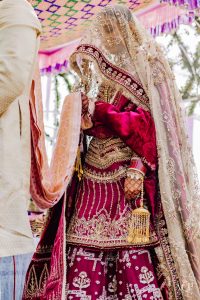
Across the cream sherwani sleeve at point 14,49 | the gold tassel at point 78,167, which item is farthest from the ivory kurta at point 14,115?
the gold tassel at point 78,167

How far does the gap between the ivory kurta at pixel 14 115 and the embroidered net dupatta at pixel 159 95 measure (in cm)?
101

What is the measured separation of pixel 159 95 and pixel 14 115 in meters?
1.15

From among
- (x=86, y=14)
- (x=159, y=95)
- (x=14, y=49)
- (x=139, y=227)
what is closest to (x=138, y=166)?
(x=139, y=227)

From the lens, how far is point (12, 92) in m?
1.99

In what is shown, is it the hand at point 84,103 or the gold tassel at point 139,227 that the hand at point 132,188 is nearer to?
the gold tassel at point 139,227

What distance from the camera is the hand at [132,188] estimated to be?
2.84m

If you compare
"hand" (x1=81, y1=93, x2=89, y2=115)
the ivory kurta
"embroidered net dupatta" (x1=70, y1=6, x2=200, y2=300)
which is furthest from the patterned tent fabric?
the ivory kurta

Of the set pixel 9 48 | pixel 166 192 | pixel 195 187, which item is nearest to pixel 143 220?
pixel 166 192

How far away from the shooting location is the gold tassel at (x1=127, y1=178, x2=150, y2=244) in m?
2.78

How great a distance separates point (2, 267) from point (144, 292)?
3.09ft

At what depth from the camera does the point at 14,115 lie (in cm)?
210

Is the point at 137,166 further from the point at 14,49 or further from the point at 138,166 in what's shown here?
the point at 14,49

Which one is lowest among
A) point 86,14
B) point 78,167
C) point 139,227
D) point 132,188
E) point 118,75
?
point 139,227

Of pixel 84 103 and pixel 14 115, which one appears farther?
pixel 84 103
